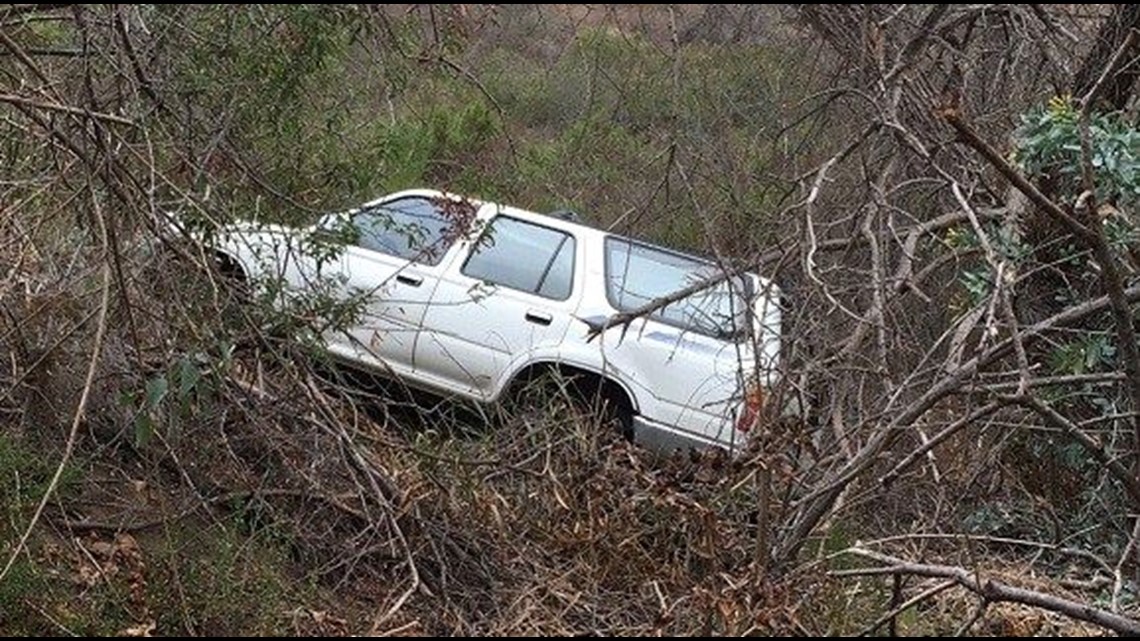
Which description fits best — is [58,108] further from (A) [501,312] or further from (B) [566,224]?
(B) [566,224]

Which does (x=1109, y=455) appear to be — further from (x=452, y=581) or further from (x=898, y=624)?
(x=452, y=581)

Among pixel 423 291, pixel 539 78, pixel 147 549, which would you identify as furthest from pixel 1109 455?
pixel 539 78

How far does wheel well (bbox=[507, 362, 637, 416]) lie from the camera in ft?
24.9

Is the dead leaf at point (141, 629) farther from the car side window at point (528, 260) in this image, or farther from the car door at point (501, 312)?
the car side window at point (528, 260)

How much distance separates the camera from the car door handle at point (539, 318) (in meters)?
7.79

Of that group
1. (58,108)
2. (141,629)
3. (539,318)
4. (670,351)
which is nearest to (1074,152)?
(670,351)

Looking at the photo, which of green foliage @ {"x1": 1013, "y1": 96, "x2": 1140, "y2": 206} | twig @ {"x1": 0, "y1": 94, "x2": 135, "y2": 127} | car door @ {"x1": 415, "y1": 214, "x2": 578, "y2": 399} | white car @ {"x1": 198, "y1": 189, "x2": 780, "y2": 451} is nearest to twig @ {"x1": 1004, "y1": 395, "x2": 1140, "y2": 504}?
green foliage @ {"x1": 1013, "y1": 96, "x2": 1140, "y2": 206}

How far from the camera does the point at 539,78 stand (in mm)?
8898

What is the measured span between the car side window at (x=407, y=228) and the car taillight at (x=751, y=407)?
1491mm

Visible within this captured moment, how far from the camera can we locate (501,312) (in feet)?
25.8

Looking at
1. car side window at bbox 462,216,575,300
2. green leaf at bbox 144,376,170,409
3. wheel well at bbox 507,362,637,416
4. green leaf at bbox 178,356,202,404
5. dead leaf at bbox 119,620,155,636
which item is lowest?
wheel well at bbox 507,362,637,416

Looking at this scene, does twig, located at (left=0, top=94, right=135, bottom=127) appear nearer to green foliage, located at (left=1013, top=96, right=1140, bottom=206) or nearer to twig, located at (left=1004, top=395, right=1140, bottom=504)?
twig, located at (left=1004, top=395, right=1140, bottom=504)

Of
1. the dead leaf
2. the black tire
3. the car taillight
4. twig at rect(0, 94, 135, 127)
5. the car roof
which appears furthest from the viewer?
the car roof

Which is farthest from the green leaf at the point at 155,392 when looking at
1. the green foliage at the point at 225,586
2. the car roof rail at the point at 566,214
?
the car roof rail at the point at 566,214
